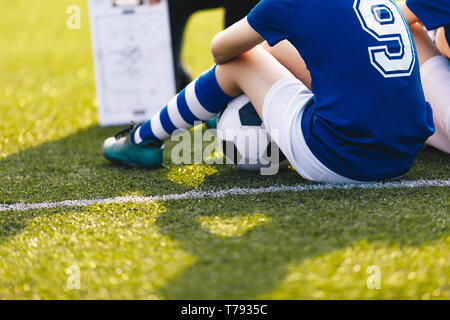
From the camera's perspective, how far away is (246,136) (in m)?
2.25

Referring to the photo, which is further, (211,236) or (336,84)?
(336,84)

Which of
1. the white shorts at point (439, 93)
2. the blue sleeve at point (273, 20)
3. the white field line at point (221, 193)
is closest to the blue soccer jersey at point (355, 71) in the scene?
the blue sleeve at point (273, 20)

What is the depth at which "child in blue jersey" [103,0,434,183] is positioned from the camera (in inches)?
72.9

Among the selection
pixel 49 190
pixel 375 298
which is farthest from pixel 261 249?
pixel 49 190

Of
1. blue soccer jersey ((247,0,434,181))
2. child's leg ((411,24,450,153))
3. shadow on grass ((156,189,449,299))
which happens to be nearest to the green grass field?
shadow on grass ((156,189,449,299))

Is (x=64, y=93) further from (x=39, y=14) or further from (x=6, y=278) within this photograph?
(x=39, y=14)

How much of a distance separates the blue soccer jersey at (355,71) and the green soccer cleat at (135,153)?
0.80 m

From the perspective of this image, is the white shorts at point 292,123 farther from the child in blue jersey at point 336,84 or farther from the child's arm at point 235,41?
the child's arm at point 235,41

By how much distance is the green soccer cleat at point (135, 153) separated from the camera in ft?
8.22

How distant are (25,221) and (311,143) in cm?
103

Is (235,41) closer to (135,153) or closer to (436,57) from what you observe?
(135,153)

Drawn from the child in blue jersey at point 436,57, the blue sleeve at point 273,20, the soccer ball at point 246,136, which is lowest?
the soccer ball at point 246,136

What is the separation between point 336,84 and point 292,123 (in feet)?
0.72

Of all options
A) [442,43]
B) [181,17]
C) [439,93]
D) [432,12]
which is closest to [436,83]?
[439,93]
